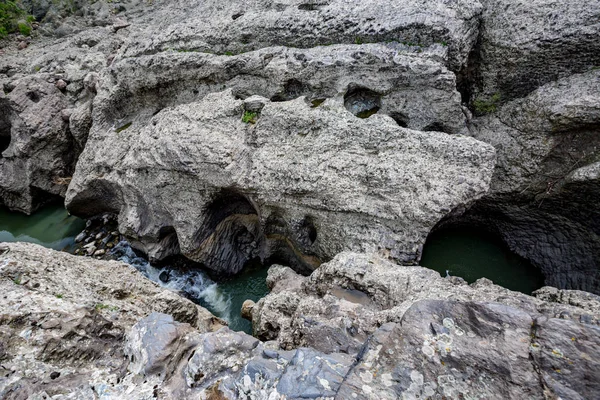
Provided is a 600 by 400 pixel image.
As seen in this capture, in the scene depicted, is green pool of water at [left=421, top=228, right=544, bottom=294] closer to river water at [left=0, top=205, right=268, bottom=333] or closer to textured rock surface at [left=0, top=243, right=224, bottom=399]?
river water at [left=0, top=205, right=268, bottom=333]

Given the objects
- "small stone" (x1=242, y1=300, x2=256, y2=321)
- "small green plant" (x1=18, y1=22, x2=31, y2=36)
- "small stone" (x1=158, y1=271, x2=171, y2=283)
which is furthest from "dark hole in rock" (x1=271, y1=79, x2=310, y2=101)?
"small green plant" (x1=18, y1=22, x2=31, y2=36)

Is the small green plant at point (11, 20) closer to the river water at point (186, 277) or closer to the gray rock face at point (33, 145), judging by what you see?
the gray rock face at point (33, 145)

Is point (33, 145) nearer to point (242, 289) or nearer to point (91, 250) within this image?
point (91, 250)

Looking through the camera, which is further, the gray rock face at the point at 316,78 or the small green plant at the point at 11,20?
the small green plant at the point at 11,20

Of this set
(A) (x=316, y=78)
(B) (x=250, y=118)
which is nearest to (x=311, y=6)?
(A) (x=316, y=78)

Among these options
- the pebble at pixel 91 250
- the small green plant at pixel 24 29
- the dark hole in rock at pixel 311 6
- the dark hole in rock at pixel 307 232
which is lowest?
the pebble at pixel 91 250

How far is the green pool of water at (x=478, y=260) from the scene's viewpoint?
33.2ft

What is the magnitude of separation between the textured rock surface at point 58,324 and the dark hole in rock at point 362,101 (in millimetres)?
7601

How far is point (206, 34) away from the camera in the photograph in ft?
38.1

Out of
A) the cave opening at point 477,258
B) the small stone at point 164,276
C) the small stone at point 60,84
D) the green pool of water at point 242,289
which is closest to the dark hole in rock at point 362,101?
the cave opening at point 477,258

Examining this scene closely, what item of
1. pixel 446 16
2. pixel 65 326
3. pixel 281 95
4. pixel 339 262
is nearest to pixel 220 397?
pixel 65 326

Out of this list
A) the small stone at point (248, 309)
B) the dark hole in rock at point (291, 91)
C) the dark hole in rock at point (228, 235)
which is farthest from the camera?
the dark hole in rock at point (228, 235)

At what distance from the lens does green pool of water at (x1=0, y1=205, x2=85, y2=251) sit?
1380 cm

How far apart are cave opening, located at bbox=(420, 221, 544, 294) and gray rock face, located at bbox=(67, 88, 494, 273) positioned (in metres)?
2.59
